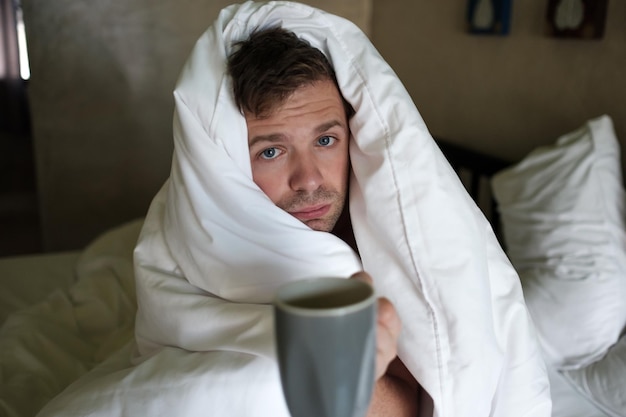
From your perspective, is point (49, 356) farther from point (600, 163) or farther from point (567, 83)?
point (567, 83)

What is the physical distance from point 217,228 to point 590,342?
83 centimetres

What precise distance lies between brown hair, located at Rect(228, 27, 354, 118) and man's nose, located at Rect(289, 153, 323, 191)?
94mm

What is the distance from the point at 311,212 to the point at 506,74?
3.70ft

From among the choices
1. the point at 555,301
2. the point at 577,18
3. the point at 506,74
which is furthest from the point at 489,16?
the point at 555,301

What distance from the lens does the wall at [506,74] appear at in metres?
1.57

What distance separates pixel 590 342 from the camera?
4.25 feet

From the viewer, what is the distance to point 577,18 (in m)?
1.60

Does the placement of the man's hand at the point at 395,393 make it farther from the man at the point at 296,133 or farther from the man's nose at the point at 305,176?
the man's nose at the point at 305,176

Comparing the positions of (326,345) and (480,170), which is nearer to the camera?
(326,345)

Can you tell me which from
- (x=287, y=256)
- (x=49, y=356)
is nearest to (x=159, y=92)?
(x=49, y=356)

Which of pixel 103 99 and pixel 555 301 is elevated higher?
pixel 103 99

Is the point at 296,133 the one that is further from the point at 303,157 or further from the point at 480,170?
the point at 480,170

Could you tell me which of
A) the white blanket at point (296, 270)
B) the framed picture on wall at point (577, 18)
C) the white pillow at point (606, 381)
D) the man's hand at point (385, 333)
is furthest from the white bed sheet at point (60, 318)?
the framed picture on wall at point (577, 18)

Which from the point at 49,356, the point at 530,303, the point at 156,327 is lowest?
the point at 49,356
